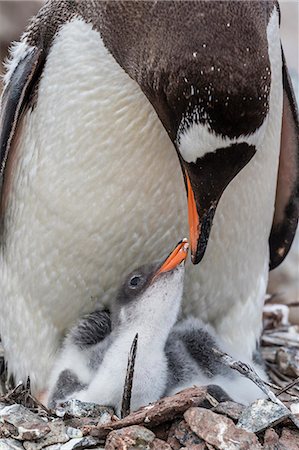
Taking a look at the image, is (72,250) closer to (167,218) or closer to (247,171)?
(167,218)

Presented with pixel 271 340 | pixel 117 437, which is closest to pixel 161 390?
pixel 117 437

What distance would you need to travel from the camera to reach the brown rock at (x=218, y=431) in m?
2.29

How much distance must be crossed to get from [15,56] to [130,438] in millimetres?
1354

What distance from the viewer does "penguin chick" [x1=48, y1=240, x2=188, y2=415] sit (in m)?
2.81

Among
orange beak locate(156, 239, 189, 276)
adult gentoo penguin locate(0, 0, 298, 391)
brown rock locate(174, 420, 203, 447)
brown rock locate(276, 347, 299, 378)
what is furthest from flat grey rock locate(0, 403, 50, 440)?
brown rock locate(276, 347, 299, 378)

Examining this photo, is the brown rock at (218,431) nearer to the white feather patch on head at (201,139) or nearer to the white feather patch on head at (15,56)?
the white feather patch on head at (201,139)

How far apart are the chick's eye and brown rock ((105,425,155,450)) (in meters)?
0.63

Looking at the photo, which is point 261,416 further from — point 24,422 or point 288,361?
point 288,361

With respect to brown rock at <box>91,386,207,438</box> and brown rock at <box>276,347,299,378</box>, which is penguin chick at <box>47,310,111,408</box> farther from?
brown rock at <box>276,347,299,378</box>

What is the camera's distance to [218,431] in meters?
2.34

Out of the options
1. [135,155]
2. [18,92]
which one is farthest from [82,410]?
[18,92]

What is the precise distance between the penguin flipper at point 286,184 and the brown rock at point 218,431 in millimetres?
1239

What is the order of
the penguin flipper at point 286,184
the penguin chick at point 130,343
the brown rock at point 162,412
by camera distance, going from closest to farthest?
the brown rock at point 162,412 < the penguin chick at point 130,343 < the penguin flipper at point 286,184

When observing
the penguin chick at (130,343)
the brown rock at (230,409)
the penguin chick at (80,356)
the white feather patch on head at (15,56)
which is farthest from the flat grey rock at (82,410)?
the white feather patch on head at (15,56)
